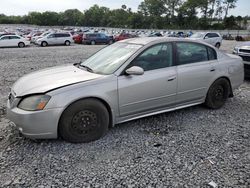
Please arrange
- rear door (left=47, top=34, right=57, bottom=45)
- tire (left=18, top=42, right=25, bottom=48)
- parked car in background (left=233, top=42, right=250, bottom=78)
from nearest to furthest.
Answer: parked car in background (left=233, top=42, right=250, bottom=78)
tire (left=18, top=42, right=25, bottom=48)
rear door (left=47, top=34, right=57, bottom=45)

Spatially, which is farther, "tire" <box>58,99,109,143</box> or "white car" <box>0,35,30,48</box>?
"white car" <box>0,35,30,48</box>

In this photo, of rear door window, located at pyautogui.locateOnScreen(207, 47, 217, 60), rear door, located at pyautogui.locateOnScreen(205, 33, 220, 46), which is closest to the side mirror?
rear door window, located at pyautogui.locateOnScreen(207, 47, 217, 60)

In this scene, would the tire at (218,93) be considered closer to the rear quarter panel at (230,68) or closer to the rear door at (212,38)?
the rear quarter panel at (230,68)

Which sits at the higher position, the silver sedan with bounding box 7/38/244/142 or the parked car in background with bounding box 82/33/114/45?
the parked car in background with bounding box 82/33/114/45

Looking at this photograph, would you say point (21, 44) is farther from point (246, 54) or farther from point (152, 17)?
point (152, 17)

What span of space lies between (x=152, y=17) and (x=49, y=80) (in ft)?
334

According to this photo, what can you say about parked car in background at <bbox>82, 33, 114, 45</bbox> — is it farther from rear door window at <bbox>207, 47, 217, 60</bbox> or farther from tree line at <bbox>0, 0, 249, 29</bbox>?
tree line at <bbox>0, 0, 249, 29</bbox>

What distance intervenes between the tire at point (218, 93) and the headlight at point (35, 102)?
3.11m

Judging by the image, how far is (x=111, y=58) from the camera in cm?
398

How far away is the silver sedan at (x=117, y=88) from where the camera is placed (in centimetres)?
317

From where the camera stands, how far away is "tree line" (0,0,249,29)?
84.8 meters

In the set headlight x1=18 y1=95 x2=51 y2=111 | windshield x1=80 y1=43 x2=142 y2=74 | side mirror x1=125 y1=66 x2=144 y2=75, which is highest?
windshield x1=80 y1=43 x2=142 y2=74

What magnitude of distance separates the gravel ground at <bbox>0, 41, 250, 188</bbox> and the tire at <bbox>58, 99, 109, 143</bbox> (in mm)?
123

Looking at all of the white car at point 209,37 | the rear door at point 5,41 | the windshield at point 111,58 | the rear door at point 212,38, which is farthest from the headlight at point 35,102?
the rear door at point 5,41
